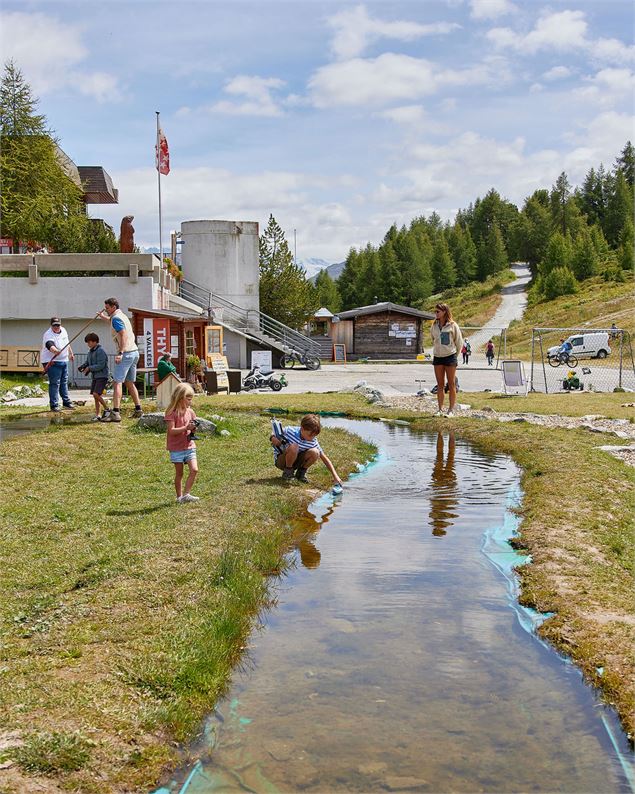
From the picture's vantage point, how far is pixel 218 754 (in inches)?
173

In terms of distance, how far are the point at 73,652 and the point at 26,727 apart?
981 mm

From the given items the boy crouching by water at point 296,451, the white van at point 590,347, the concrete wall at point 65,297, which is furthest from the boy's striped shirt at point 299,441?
the white van at point 590,347

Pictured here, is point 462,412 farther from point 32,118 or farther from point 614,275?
point 614,275

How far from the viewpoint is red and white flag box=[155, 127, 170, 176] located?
46438 millimetres

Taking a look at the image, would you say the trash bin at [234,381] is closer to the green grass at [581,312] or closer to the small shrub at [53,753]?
the small shrub at [53,753]

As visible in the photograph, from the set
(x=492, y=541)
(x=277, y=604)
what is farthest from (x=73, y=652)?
(x=492, y=541)

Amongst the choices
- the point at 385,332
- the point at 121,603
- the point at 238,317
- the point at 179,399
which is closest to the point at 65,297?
the point at 238,317

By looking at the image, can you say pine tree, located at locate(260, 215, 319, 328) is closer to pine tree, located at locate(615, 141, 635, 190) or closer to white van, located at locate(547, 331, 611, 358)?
white van, located at locate(547, 331, 611, 358)

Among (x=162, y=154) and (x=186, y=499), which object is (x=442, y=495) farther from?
(x=162, y=154)

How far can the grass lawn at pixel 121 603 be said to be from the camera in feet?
14.0

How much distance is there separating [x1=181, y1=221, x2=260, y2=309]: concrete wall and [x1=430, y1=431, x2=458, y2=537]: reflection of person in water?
132 feet

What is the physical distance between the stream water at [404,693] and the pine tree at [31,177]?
39283 mm

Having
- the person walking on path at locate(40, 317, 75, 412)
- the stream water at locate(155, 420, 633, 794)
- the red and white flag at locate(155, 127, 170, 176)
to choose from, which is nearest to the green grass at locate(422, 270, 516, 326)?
the red and white flag at locate(155, 127, 170, 176)

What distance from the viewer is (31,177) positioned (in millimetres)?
45281
